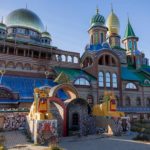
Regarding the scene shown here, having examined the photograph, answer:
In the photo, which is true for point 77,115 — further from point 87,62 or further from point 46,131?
point 87,62

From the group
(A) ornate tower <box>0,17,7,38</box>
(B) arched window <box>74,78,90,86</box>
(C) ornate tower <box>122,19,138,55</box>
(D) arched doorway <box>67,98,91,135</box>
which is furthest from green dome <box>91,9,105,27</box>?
(D) arched doorway <box>67,98,91,135</box>

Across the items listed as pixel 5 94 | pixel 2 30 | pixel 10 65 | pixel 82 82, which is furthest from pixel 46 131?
pixel 2 30

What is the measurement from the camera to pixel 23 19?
4328 cm

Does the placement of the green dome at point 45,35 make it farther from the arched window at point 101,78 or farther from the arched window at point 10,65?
the arched window at point 101,78

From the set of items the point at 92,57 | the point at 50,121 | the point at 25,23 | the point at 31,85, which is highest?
the point at 25,23

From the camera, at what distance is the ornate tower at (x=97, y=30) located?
4175 cm

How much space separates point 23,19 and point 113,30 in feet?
68.1

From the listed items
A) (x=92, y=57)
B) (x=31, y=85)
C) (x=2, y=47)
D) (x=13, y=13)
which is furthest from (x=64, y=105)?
(x=13, y=13)

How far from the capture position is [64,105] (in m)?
20.4

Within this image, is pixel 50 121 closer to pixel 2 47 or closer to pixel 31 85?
pixel 31 85

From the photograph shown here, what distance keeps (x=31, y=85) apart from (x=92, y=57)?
40.6 feet

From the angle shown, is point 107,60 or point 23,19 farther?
point 23,19

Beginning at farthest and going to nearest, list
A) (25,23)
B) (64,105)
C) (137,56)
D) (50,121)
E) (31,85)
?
(137,56) → (25,23) → (31,85) → (64,105) → (50,121)

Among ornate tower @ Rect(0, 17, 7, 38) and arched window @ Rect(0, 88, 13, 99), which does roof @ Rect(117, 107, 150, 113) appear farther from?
ornate tower @ Rect(0, 17, 7, 38)
